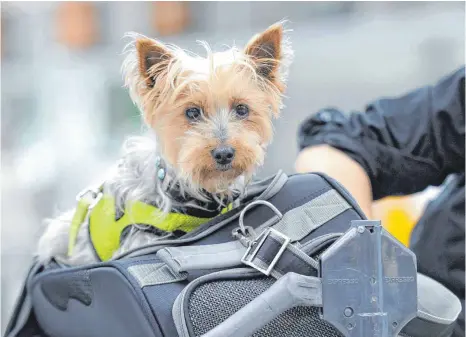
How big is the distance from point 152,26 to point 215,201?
49.1 inches

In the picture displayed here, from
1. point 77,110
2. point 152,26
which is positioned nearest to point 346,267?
point 152,26

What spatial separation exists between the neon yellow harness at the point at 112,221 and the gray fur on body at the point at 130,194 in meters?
0.01

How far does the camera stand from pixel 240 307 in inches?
24.8

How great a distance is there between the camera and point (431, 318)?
714 mm

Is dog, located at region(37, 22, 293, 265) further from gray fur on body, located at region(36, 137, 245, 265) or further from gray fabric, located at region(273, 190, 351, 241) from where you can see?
gray fabric, located at region(273, 190, 351, 241)

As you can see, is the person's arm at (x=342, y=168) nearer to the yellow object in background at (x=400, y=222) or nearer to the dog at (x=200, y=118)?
the dog at (x=200, y=118)

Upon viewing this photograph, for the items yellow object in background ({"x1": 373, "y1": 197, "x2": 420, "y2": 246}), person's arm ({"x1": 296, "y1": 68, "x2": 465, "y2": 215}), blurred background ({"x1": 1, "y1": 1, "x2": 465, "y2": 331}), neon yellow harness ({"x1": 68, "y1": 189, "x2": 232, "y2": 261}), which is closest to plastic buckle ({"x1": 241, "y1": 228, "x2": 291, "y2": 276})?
neon yellow harness ({"x1": 68, "y1": 189, "x2": 232, "y2": 261})

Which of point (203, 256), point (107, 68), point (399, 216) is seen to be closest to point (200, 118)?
point (203, 256)

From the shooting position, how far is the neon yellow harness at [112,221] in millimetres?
822

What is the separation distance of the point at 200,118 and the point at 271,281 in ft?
0.93

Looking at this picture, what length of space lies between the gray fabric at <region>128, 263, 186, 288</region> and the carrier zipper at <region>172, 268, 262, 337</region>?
29 millimetres

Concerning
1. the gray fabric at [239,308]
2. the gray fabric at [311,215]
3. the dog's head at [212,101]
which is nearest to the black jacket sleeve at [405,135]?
the dog's head at [212,101]

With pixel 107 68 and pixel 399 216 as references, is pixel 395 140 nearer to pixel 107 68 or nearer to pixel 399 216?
pixel 399 216

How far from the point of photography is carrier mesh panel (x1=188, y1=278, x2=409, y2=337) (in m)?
0.63
